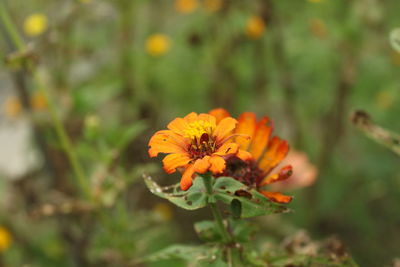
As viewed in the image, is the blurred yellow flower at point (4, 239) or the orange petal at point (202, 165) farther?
the blurred yellow flower at point (4, 239)

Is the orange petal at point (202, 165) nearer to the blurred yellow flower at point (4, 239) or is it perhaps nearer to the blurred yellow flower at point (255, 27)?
the blurred yellow flower at point (255, 27)

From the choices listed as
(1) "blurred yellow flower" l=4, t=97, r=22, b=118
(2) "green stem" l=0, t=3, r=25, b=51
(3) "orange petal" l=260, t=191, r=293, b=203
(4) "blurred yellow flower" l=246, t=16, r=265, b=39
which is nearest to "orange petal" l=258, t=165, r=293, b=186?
(3) "orange petal" l=260, t=191, r=293, b=203

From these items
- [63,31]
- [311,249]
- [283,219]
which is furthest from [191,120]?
[283,219]

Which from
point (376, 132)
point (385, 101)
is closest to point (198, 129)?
point (376, 132)

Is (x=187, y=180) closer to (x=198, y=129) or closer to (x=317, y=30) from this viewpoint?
(x=198, y=129)

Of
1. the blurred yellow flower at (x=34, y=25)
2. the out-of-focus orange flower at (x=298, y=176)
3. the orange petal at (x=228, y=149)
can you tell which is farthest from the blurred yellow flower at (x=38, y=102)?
the orange petal at (x=228, y=149)
